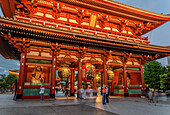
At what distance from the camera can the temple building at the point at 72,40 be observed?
10.9m

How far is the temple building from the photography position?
10922mm

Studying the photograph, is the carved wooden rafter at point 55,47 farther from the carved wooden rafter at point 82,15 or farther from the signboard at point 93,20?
the signboard at point 93,20

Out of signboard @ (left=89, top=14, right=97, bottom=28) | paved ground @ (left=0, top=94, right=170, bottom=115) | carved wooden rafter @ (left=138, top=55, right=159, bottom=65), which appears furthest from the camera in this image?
carved wooden rafter @ (left=138, top=55, right=159, bottom=65)

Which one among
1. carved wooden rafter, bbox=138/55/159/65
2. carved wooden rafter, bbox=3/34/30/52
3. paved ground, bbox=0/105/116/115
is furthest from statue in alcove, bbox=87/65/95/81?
carved wooden rafter, bbox=138/55/159/65

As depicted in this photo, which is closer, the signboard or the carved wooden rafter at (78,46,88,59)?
the carved wooden rafter at (78,46,88,59)

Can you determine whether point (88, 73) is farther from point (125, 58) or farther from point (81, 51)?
point (125, 58)

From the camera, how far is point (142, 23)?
17.2 m

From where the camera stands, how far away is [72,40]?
466 inches

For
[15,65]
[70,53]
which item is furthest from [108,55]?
[15,65]

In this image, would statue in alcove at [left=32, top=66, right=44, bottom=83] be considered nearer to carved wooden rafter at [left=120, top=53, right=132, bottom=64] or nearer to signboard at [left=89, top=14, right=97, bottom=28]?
signboard at [left=89, top=14, right=97, bottom=28]

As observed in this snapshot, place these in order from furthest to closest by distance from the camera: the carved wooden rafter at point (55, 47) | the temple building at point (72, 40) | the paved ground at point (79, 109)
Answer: the carved wooden rafter at point (55, 47) → the temple building at point (72, 40) → the paved ground at point (79, 109)

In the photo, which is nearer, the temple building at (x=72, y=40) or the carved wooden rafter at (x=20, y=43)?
the carved wooden rafter at (x=20, y=43)

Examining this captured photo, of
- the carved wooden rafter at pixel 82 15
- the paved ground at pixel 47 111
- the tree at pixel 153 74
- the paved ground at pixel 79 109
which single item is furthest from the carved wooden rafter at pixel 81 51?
the tree at pixel 153 74

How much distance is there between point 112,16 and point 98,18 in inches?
78.1
